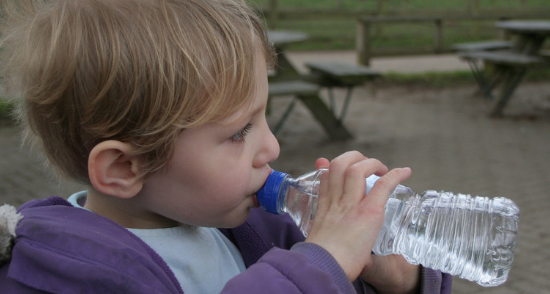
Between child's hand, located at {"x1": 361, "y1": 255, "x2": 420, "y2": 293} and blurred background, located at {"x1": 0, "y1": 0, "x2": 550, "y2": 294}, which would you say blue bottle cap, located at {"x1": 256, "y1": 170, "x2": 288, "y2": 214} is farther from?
blurred background, located at {"x1": 0, "y1": 0, "x2": 550, "y2": 294}

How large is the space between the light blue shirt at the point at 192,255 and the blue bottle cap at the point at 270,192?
7.5 inches

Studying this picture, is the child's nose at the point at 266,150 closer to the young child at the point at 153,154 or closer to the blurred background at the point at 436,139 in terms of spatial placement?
the young child at the point at 153,154

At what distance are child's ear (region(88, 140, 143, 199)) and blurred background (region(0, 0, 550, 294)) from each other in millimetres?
372

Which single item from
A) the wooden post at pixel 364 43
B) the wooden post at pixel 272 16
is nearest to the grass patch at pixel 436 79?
the wooden post at pixel 364 43

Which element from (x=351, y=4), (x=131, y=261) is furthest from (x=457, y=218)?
(x=351, y=4)

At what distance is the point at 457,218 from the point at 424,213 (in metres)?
0.10

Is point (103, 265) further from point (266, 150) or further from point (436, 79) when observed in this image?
point (436, 79)

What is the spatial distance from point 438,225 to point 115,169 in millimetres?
978

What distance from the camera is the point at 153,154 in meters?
1.18

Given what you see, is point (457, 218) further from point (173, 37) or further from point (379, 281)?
point (173, 37)

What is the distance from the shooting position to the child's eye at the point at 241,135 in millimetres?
1252

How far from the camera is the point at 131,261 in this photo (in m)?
1.12

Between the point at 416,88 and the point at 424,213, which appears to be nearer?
the point at 424,213

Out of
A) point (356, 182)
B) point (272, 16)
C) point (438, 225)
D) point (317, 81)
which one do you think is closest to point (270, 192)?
point (356, 182)
